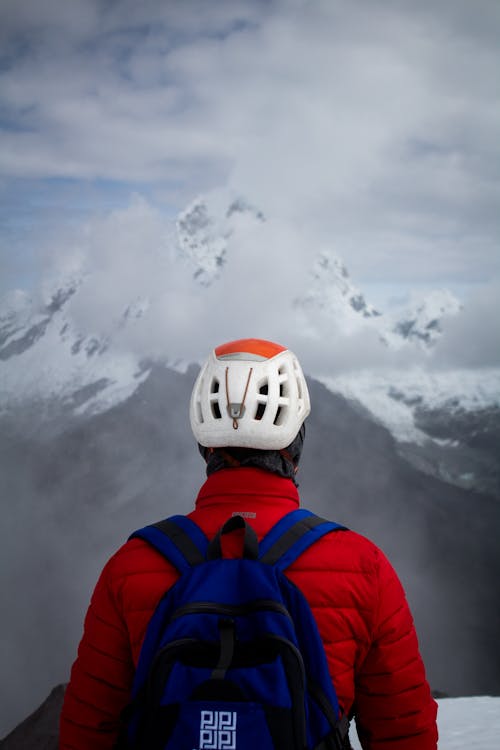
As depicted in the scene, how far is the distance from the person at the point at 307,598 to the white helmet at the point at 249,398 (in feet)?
0.05

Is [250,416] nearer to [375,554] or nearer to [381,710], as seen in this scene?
[375,554]

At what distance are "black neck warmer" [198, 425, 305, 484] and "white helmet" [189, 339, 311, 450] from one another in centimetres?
6

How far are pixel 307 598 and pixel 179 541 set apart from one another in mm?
809

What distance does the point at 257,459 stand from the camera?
4203 millimetres

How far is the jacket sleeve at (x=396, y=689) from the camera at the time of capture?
3648mm

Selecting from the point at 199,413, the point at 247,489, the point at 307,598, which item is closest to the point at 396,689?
the point at 307,598

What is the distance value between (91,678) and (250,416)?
194cm

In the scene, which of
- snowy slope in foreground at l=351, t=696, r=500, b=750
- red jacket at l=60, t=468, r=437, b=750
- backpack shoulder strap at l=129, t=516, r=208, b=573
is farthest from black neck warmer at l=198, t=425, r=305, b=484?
snowy slope in foreground at l=351, t=696, r=500, b=750

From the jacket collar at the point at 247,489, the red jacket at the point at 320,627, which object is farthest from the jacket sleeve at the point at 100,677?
the jacket collar at the point at 247,489

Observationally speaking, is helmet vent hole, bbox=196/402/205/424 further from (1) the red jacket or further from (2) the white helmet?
(1) the red jacket

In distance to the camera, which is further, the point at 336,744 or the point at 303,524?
the point at 303,524

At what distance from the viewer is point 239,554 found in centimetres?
360

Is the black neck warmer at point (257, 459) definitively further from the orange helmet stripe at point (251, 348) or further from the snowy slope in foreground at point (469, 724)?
the snowy slope in foreground at point (469, 724)

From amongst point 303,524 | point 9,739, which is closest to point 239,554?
point 303,524
